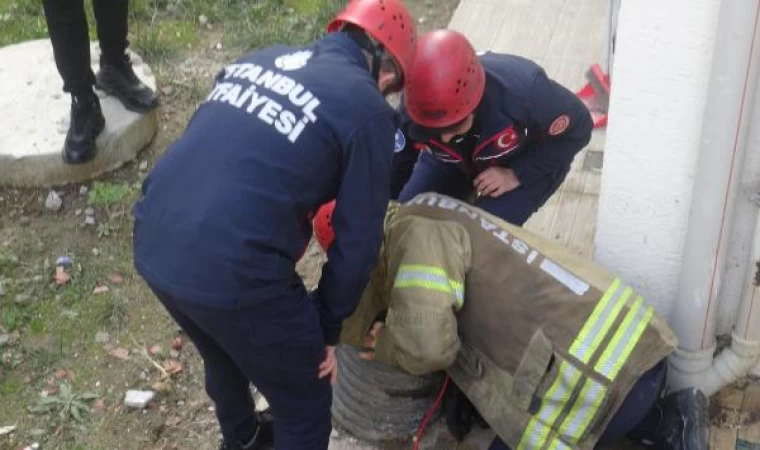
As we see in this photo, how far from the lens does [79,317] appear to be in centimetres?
408

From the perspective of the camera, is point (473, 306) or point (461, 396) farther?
point (461, 396)

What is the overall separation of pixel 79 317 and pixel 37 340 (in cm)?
18

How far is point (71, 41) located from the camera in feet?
14.3

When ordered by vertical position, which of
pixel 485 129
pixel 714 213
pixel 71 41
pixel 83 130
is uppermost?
pixel 714 213

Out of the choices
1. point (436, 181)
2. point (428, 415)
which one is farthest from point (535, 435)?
point (436, 181)

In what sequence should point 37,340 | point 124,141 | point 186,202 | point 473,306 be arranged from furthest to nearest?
1. point 124,141
2. point 37,340
3. point 473,306
4. point 186,202

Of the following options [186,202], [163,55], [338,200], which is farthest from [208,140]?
[163,55]

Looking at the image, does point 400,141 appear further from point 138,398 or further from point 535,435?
point 138,398

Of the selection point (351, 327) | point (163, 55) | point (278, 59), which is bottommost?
point (163, 55)

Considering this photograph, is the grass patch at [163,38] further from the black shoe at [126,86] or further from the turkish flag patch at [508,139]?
the turkish flag patch at [508,139]

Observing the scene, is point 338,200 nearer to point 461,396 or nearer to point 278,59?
point 278,59

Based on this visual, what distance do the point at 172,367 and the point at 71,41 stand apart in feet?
4.86

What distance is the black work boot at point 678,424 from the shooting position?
3025mm

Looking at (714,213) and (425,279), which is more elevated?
(714,213)
